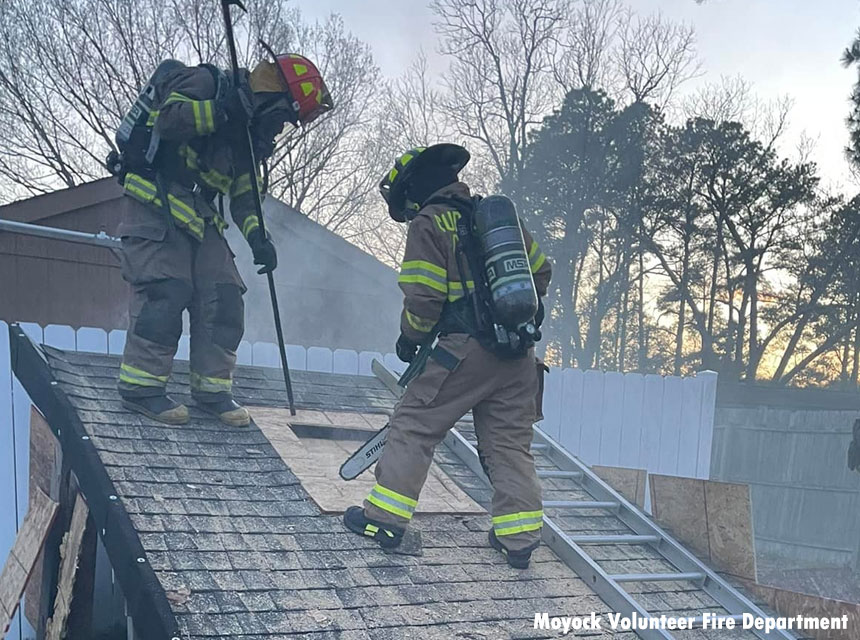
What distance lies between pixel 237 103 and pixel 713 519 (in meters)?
3.44

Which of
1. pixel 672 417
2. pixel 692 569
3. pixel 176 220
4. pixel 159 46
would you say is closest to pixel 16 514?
pixel 176 220

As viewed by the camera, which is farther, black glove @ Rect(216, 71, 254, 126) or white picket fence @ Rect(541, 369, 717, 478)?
white picket fence @ Rect(541, 369, 717, 478)

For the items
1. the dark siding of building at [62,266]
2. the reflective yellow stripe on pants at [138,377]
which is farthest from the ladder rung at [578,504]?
the dark siding of building at [62,266]

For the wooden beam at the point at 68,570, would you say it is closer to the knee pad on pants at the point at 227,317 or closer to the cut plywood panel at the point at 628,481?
the knee pad on pants at the point at 227,317

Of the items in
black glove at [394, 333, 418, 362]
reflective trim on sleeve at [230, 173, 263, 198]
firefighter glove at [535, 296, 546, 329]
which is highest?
reflective trim on sleeve at [230, 173, 263, 198]

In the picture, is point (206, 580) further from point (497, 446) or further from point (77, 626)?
point (497, 446)

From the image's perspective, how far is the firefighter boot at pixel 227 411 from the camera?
14.2 ft

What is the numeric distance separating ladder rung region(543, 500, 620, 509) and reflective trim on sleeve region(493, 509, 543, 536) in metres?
0.77

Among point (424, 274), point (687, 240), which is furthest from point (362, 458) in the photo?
point (687, 240)

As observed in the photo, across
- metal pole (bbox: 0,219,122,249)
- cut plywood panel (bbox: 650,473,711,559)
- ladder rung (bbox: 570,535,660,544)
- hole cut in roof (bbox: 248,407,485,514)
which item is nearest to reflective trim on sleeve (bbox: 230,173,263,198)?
metal pole (bbox: 0,219,122,249)

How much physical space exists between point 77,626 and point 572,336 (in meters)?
18.0

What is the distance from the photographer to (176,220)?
13.1 ft

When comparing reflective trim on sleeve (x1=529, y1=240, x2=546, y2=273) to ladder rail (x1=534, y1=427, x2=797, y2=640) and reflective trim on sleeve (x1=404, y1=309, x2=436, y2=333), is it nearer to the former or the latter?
reflective trim on sleeve (x1=404, y1=309, x2=436, y2=333)

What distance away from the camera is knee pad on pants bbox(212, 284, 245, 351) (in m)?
4.21
